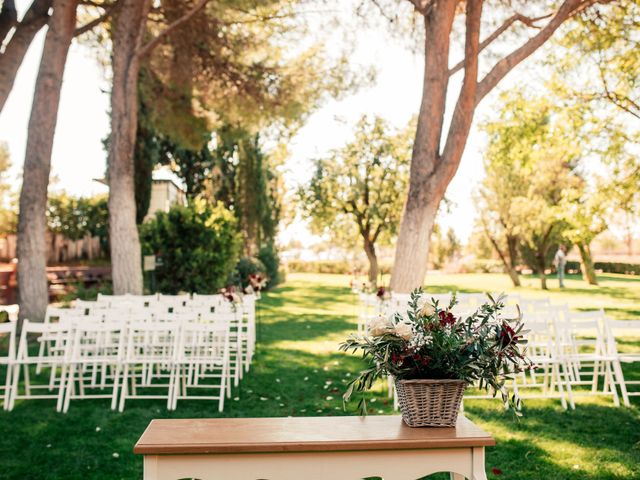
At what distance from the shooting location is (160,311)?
765cm

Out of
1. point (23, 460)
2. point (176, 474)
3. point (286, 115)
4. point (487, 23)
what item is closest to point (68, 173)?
point (286, 115)

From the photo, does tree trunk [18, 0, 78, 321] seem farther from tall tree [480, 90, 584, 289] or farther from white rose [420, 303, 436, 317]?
tall tree [480, 90, 584, 289]

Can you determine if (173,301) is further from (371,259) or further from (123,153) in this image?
(371,259)

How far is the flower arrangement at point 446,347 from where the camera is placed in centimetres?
279

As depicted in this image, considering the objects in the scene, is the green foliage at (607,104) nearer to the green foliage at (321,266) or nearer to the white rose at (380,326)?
the white rose at (380,326)

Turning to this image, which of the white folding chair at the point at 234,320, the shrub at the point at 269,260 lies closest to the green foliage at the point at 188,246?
the white folding chair at the point at 234,320

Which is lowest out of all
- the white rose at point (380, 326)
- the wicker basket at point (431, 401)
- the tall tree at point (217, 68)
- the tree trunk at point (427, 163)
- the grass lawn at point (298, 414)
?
the grass lawn at point (298, 414)

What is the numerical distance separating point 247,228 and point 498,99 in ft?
31.9

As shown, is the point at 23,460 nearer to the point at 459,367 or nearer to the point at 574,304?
the point at 459,367

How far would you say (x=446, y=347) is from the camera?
2795mm

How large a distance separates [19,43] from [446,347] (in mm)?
11372

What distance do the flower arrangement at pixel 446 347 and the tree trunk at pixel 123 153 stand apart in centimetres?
893

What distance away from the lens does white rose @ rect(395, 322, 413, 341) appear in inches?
110

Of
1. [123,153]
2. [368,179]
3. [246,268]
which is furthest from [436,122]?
[368,179]
